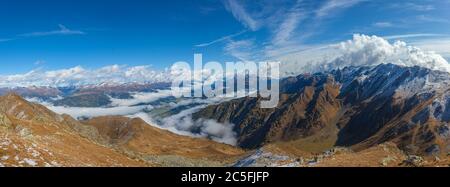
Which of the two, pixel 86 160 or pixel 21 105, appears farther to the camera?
pixel 21 105
